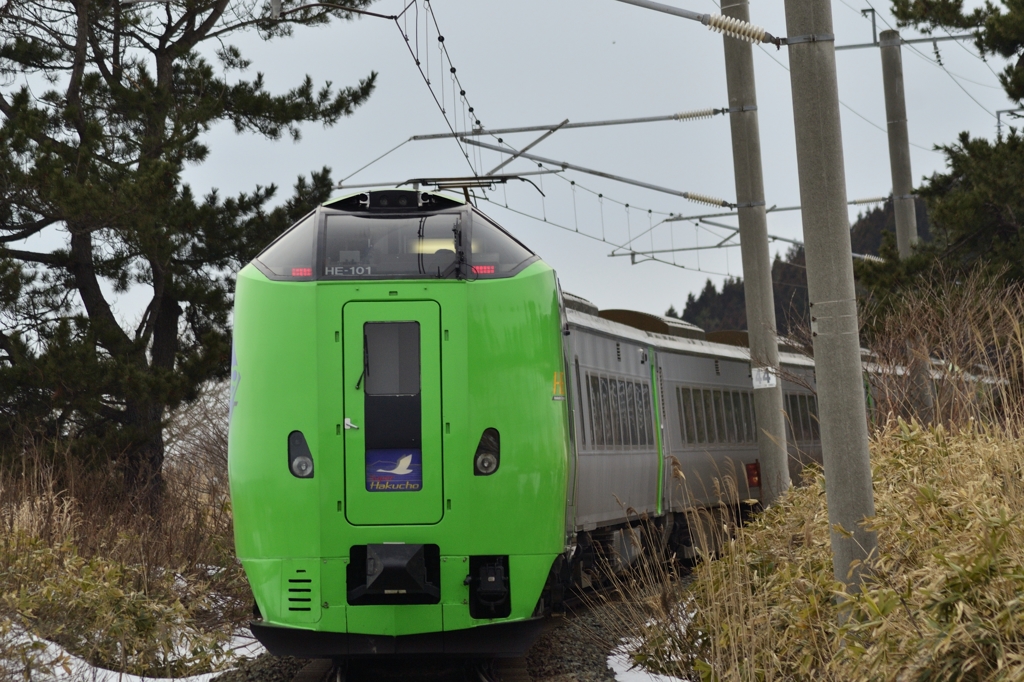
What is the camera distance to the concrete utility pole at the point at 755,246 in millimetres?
15320

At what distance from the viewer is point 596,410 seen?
1293 centimetres

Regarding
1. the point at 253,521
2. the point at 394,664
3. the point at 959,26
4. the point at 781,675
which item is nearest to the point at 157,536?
the point at 394,664

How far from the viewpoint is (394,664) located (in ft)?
34.2

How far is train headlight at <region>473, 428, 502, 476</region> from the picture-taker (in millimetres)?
8562

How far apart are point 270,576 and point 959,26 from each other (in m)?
15.4

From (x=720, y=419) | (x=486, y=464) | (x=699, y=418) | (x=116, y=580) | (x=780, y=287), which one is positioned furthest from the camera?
(x=780, y=287)

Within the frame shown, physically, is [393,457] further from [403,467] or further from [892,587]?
[892,587]

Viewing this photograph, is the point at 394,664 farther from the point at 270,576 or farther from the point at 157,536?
the point at 157,536

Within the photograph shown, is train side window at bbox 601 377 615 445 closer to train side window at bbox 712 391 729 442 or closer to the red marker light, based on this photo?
train side window at bbox 712 391 729 442

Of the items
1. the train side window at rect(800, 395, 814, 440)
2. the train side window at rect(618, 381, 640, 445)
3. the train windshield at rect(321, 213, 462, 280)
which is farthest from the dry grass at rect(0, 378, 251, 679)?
the train side window at rect(800, 395, 814, 440)

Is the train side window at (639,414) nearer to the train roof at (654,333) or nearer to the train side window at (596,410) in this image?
the train roof at (654,333)

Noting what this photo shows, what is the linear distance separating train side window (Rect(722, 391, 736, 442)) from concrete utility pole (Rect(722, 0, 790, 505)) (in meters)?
3.75

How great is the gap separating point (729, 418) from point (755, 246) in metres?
4.63

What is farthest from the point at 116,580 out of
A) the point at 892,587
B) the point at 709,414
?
the point at 709,414
